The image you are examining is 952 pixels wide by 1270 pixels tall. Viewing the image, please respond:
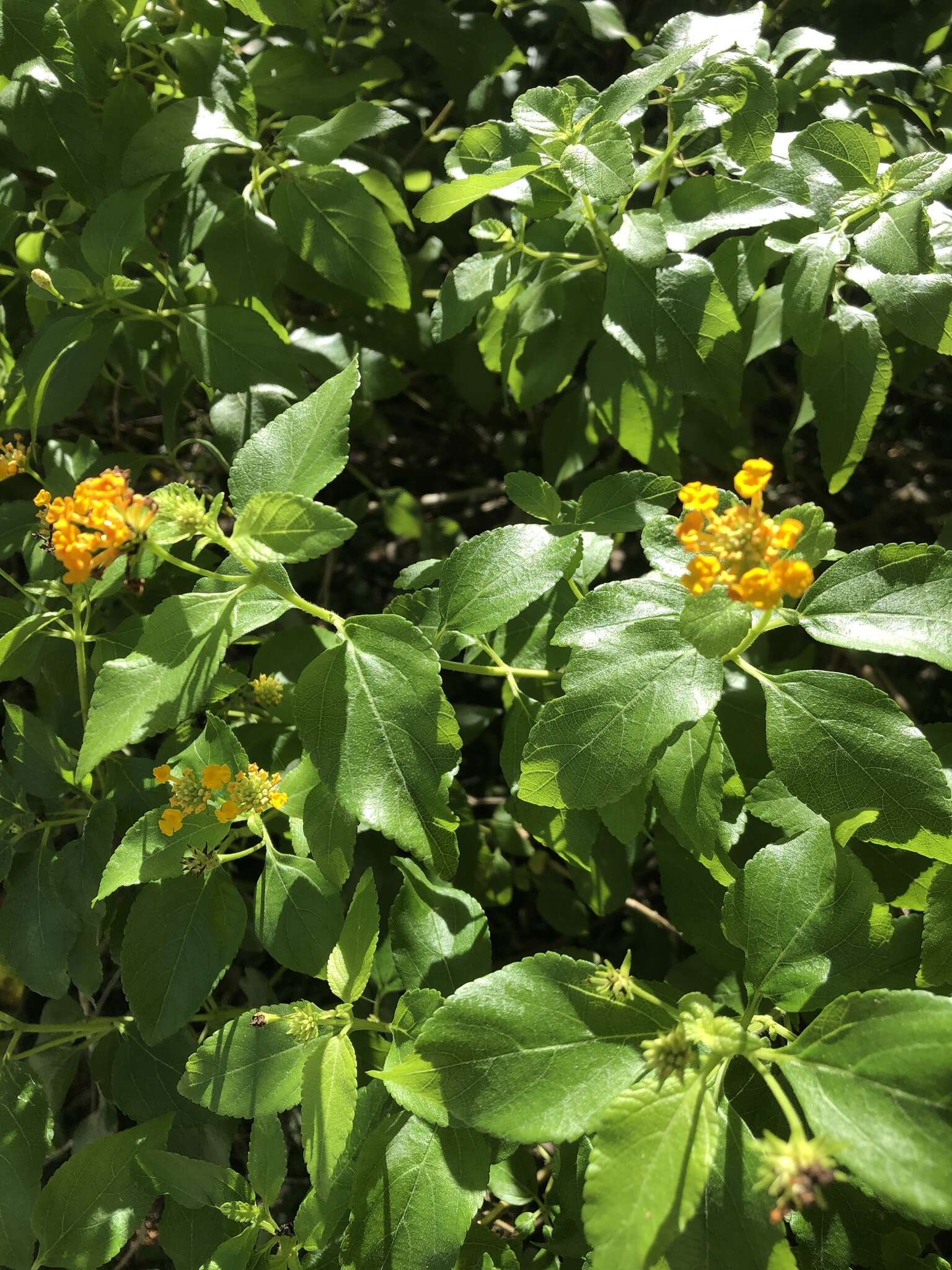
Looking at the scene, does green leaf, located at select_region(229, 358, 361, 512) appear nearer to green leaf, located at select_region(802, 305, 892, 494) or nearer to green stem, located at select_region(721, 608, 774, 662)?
green stem, located at select_region(721, 608, 774, 662)

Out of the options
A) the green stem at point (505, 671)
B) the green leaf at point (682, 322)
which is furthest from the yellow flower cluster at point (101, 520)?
the green leaf at point (682, 322)

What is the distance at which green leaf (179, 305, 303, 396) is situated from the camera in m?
1.48

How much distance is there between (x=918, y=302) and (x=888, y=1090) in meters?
0.94

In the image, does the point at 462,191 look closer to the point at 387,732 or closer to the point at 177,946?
the point at 387,732

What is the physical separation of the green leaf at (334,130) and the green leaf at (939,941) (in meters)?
1.31

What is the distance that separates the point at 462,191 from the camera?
4.11ft

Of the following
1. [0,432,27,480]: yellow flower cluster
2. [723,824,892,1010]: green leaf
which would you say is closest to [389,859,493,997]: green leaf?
[723,824,892,1010]: green leaf

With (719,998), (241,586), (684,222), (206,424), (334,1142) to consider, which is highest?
(684,222)

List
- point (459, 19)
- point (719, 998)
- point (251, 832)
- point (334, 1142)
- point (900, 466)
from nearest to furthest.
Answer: point (334, 1142)
point (251, 832)
point (719, 998)
point (459, 19)
point (900, 466)

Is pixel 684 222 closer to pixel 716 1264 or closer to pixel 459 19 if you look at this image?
pixel 459 19

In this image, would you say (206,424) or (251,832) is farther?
(206,424)

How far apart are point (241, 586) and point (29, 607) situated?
658 millimetres

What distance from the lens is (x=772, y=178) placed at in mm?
1270

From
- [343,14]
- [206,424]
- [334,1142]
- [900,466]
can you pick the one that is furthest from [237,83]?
[900,466]
